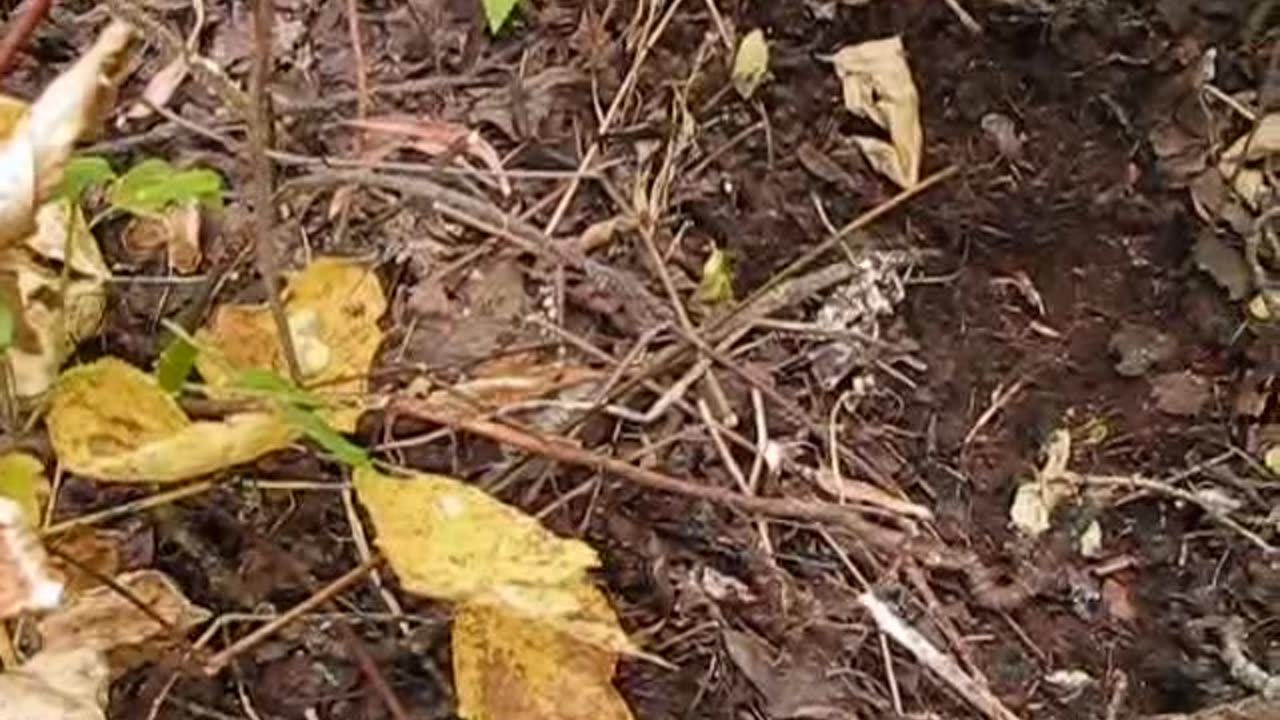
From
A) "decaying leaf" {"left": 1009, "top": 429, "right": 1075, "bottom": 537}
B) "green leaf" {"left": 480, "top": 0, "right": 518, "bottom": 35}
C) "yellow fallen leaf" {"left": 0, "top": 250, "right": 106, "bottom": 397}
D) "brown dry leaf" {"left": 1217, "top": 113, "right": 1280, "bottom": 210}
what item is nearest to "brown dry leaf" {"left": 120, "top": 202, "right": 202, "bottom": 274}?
"yellow fallen leaf" {"left": 0, "top": 250, "right": 106, "bottom": 397}

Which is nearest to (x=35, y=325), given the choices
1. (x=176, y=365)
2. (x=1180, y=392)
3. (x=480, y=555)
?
(x=176, y=365)

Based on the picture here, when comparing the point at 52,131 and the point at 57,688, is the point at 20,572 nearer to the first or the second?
the point at 57,688

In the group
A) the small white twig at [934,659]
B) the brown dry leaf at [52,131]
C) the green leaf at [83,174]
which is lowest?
the small white twig at [934,659]

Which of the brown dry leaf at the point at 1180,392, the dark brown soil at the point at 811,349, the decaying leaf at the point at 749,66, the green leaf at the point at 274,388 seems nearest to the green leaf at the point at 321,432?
the green leaf at the point at 274,388

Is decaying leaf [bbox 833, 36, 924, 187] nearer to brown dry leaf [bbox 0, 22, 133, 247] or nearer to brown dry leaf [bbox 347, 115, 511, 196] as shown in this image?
brown dry leaf [bbox 347, 115, 511, 196]

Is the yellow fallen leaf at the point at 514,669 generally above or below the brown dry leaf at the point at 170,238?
below

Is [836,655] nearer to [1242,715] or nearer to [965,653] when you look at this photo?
[965,653]

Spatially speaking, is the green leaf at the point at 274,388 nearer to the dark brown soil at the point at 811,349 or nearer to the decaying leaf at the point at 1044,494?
the dark brown soil at the point at 811,349

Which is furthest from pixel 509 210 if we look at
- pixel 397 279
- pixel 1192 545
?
pixel 1192 545
